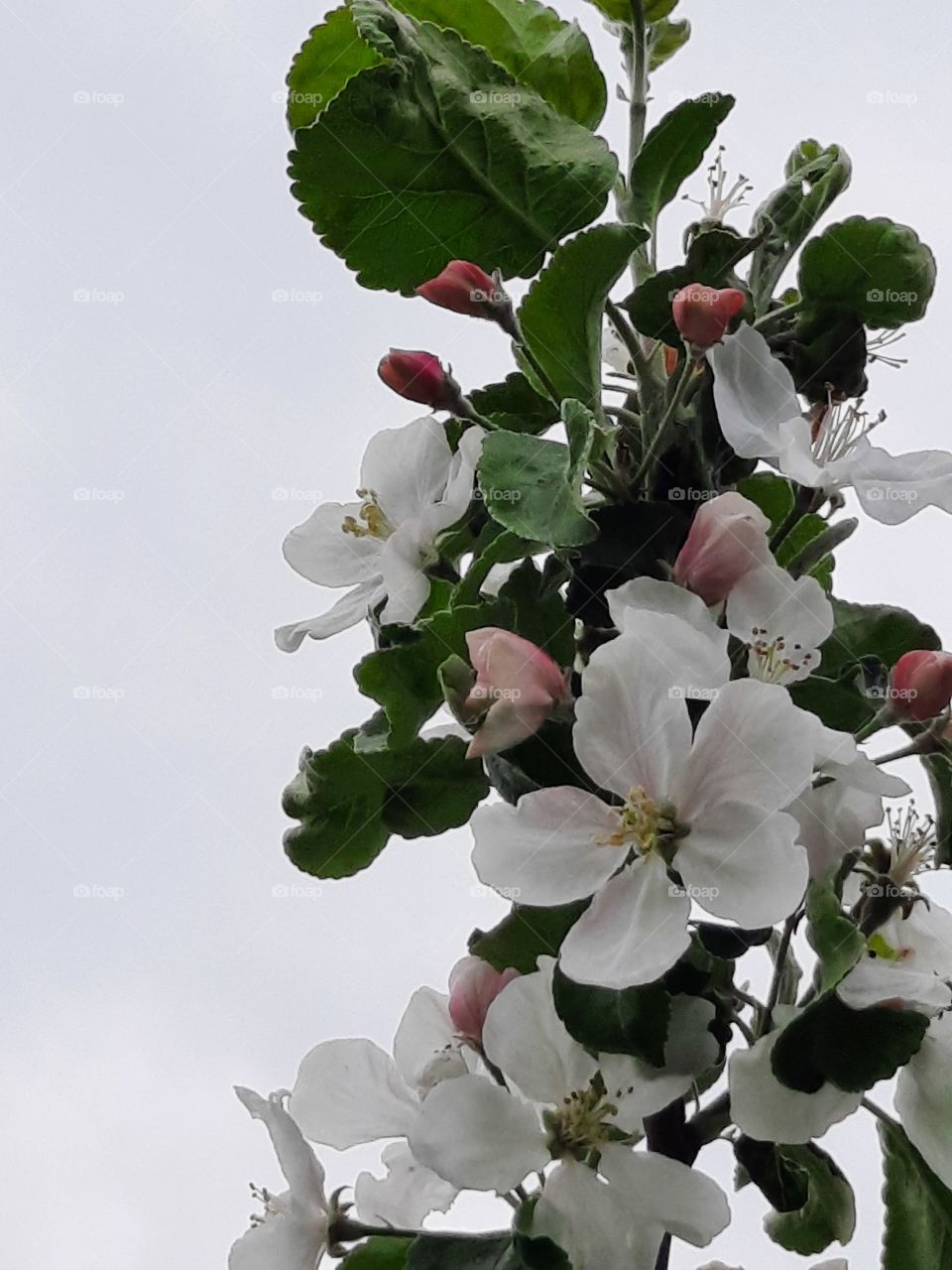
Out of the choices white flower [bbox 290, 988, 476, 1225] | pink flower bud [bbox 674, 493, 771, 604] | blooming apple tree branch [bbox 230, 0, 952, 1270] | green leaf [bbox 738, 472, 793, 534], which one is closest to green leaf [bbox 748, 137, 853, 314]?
blooming apple tree branch [bbox 230, 0, 952, 1270]

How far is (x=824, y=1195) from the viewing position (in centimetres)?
92

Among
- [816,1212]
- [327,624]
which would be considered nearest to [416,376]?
[327,624]

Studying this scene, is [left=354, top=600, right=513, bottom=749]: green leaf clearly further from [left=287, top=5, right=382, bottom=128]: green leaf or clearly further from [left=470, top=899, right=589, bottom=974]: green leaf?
[left=287, top=5, right=382, bottom=128]: green leaf

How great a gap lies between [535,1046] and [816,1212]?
284 mm

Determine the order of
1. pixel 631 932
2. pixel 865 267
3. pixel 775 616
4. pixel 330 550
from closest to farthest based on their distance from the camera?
pixel 631 932
pixel 775 616
pixel 865 267
pixel 330 550

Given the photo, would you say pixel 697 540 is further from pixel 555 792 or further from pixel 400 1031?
pixel 400 1031

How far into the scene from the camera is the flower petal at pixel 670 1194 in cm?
75

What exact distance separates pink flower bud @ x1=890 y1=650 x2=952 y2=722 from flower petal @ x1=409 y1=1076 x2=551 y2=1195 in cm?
34

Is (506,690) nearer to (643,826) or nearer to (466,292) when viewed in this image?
(643,826)

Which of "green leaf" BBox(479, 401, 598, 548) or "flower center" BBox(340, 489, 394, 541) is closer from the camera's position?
"green leaf" BBox(479, 401, 598, 548)

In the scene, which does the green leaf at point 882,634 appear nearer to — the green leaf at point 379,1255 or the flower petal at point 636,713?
the flower petal at point 636,713

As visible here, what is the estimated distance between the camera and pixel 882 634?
949 millimetres

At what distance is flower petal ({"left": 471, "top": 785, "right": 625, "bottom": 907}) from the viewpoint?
73 cm

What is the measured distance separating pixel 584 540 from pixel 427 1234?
0.42 m
